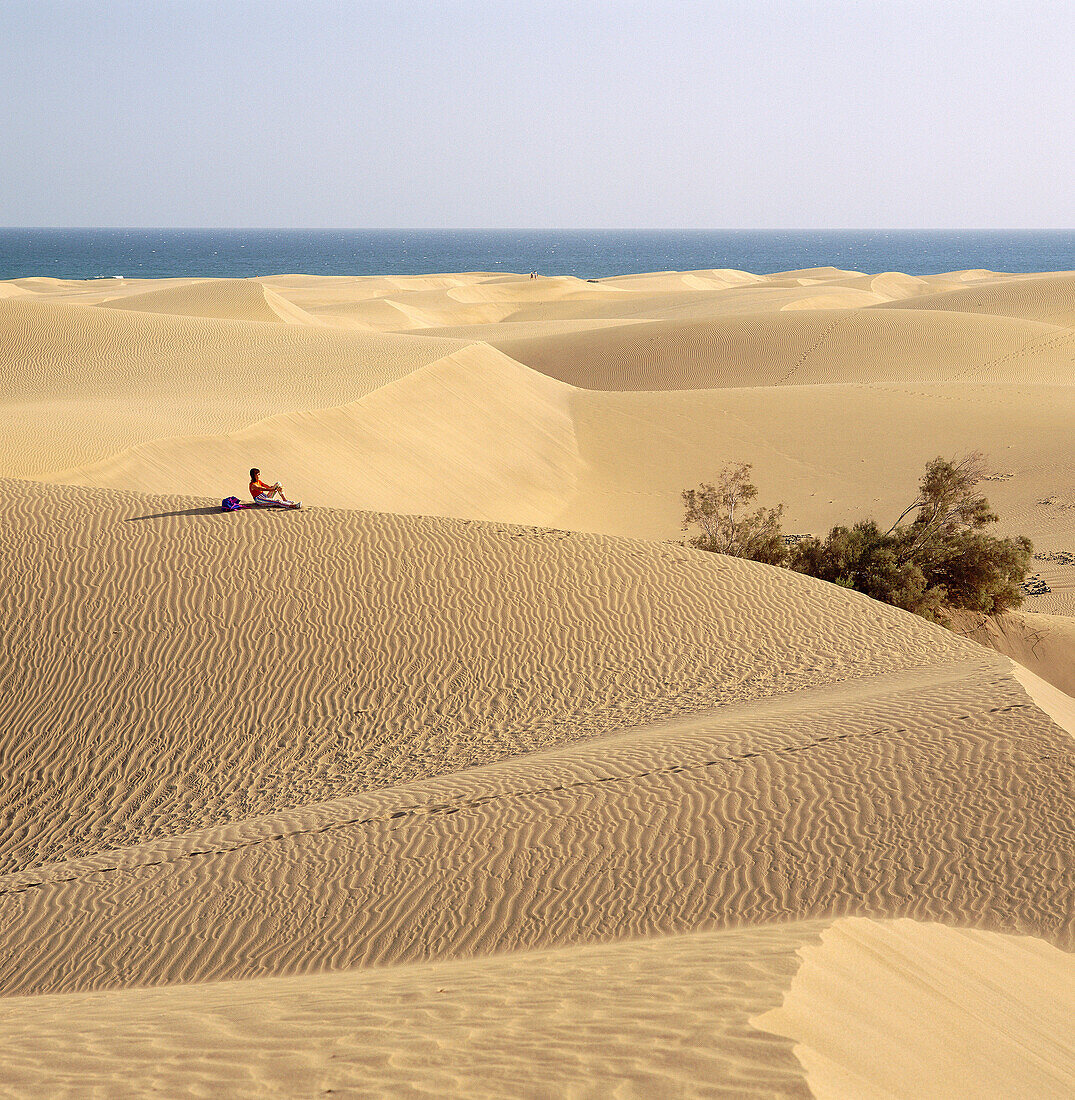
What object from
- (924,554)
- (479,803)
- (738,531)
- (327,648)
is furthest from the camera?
(738,531)

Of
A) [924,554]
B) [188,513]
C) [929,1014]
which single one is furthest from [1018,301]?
[929,1014]

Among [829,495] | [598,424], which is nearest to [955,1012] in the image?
[829,495]

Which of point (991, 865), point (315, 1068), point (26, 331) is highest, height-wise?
point (26, 331)

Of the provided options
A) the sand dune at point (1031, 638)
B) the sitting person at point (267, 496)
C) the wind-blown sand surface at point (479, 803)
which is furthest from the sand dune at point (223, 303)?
the sand dune at point (1031, 638)

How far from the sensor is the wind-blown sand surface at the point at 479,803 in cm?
466

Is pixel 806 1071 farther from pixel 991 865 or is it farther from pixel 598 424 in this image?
pixel 598 424

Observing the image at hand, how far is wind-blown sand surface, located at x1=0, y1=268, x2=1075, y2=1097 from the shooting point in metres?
4.66

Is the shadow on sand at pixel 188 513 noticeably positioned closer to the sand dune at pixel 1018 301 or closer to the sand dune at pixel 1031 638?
the sand dune at pixel 1031 638

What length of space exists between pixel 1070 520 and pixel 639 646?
1353 cm

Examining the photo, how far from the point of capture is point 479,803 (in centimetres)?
838

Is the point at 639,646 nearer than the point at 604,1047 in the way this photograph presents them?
No

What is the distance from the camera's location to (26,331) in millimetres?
28375

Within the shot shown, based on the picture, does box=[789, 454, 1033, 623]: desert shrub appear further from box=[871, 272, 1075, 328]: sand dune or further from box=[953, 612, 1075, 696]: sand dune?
box=[871, 272, 1075, 328]: sand dune

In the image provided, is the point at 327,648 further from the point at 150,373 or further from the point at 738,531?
the point at 150,373
